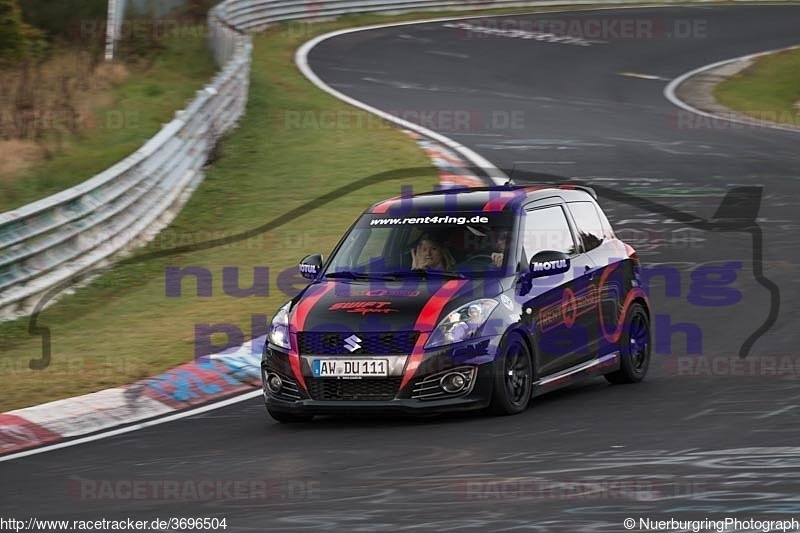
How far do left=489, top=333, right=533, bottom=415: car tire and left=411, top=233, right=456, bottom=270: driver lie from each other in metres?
→ 0.78

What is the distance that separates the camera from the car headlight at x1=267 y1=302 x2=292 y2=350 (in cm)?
1005

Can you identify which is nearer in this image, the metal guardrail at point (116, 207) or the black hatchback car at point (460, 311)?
the black hatchback car at point (460, 311)

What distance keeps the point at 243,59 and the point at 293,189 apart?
6035mm

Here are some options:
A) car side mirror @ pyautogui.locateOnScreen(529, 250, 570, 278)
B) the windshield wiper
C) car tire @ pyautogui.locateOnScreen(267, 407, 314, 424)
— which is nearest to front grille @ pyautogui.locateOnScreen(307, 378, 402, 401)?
car tire @ pyautogui.locateOnScreen(267, 407, 314, 424)

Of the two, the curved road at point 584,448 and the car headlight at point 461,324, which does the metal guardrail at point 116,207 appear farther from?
the car headlight at point 461,324

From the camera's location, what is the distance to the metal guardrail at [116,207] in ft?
48.6

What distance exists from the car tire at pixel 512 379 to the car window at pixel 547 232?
0.78 metres

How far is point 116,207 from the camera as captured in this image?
56.5ft

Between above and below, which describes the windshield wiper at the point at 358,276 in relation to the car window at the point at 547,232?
below

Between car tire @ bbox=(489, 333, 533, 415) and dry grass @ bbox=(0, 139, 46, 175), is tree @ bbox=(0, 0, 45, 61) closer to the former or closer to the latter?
dry grass @ bbox=(0, 139, 46, 175)

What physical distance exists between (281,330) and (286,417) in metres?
0.58

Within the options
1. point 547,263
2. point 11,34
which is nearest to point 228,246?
point 547,263

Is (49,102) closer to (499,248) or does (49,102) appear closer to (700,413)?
(499,248)

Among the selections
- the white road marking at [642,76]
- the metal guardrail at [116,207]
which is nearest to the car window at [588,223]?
the metal guardrail at [116,207]
